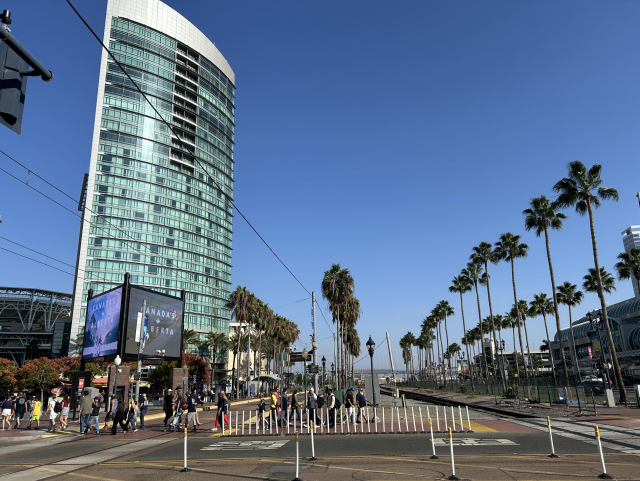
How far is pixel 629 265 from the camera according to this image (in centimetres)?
4806

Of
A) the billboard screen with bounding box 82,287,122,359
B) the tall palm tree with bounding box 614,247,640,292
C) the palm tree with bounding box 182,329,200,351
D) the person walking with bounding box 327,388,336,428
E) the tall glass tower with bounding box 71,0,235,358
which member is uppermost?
the tall glass tower with bounding box 71,0,235,358

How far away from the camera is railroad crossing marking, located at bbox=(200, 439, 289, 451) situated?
15418mm

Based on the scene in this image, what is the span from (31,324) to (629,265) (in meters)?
129

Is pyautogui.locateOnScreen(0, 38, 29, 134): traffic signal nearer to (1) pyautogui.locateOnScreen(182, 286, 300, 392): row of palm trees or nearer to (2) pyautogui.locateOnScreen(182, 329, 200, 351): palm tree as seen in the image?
(1) pyautogui.locateOnScreen(182, 286, 300, 392): row of palm trees

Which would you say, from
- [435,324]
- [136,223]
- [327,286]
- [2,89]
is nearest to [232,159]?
[136,223]

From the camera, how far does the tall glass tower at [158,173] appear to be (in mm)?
101375

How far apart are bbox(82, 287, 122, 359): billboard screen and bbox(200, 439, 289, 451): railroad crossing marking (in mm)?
20930

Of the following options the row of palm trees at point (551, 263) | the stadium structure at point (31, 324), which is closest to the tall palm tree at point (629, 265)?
the row of palm trees at point (551, 263)

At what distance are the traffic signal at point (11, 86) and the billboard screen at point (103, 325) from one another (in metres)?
30.9

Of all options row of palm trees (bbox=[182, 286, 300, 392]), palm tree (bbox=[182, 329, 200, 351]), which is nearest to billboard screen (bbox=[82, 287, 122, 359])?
row of palm trees (bbox=[182, 286, 300, 392])

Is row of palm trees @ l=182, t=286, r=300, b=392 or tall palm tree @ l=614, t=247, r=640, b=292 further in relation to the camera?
row of palm trees @ l=182, t=286, r=300, b=392

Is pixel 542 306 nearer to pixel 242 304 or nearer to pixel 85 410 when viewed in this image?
pixel 242 304

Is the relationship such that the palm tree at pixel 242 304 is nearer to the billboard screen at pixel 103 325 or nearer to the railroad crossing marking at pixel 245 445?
the billboard screen at pixel 103 325

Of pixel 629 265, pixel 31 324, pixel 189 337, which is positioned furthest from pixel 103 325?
pixel 31 324
